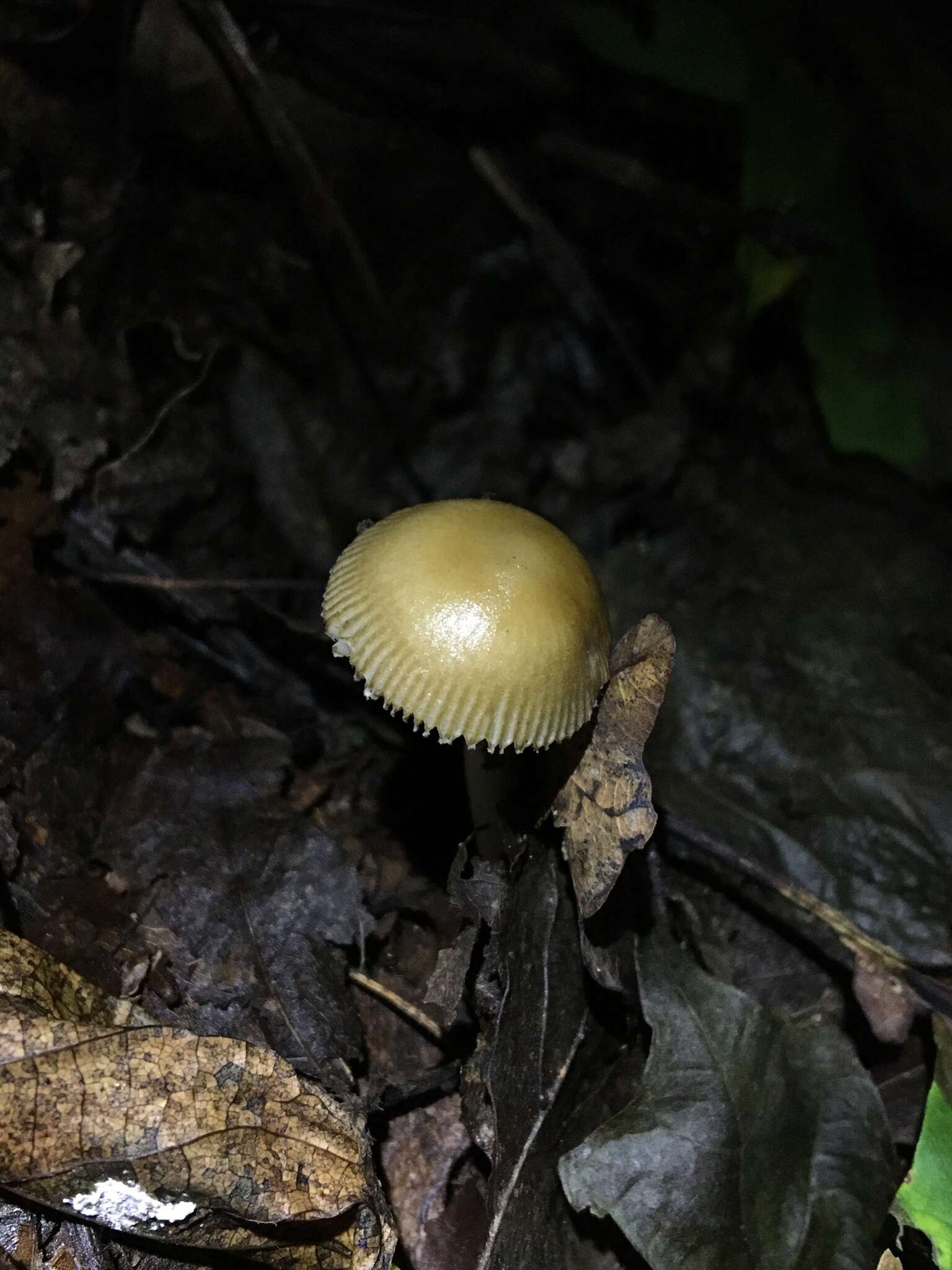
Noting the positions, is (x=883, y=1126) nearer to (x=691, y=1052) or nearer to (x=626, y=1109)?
(x=691, y=1052)

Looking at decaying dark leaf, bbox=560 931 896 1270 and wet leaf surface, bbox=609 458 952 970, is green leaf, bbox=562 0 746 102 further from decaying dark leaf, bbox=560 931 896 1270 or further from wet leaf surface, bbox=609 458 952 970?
decaying dark leaf, bbox=560 931 896 1270

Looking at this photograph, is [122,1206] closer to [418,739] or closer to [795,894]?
[418,739]

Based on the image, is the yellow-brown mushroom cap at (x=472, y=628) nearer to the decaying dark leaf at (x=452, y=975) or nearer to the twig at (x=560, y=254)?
the decaying dark leaf at (x=452, y=975)

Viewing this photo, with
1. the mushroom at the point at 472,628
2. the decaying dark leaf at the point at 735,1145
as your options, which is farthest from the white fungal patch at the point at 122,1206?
the mushroom at the point at 472,628

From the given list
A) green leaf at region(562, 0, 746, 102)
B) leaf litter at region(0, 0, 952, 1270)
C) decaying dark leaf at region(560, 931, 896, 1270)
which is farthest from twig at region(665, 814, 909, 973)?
green leaf at region(562, 0, 746, 102)

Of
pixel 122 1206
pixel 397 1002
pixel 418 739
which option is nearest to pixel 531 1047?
pixel 397 1002
